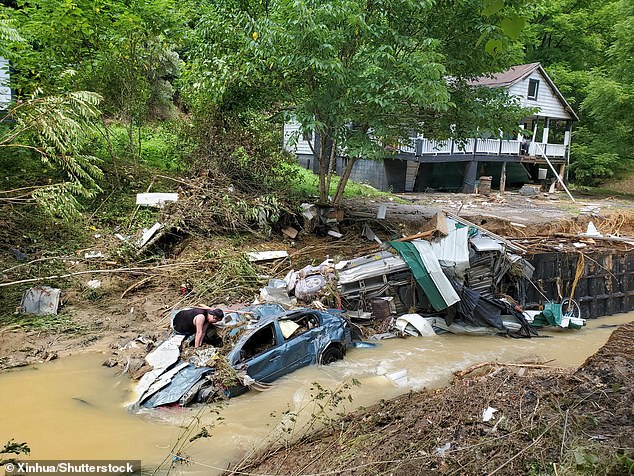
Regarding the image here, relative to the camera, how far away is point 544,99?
97.7 feet

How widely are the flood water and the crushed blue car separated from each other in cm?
20

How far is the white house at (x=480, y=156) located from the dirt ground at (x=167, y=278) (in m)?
4.93

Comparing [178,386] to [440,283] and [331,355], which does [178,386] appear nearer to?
[331,355]

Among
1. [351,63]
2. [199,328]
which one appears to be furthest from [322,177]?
[199,328]

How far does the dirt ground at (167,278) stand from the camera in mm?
8820

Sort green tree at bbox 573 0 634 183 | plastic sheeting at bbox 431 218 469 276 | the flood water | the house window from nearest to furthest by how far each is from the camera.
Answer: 1. the flood water
2. plastic sheeting at bbox 431 218 469 276
3. green tree at bbox 573 0 634 183
4. the house window

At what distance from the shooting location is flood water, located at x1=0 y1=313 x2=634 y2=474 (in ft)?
19.0

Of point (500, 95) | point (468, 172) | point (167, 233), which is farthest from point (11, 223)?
point (468, 172)

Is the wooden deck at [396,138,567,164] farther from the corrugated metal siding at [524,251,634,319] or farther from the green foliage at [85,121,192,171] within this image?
the green foliage at [85,121,192,171]

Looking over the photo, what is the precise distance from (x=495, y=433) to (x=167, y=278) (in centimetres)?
860

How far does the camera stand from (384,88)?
11461 millimetres

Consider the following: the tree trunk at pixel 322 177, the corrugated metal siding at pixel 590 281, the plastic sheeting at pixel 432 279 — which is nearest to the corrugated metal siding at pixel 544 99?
the corrugated metal siding at pixel 590 281

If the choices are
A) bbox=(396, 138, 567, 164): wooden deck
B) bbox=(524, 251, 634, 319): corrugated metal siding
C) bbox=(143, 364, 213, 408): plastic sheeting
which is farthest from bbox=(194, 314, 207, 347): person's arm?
bbox=(396, 138, 567, 164): wooden deck

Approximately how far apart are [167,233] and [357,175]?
14955 millimetres
